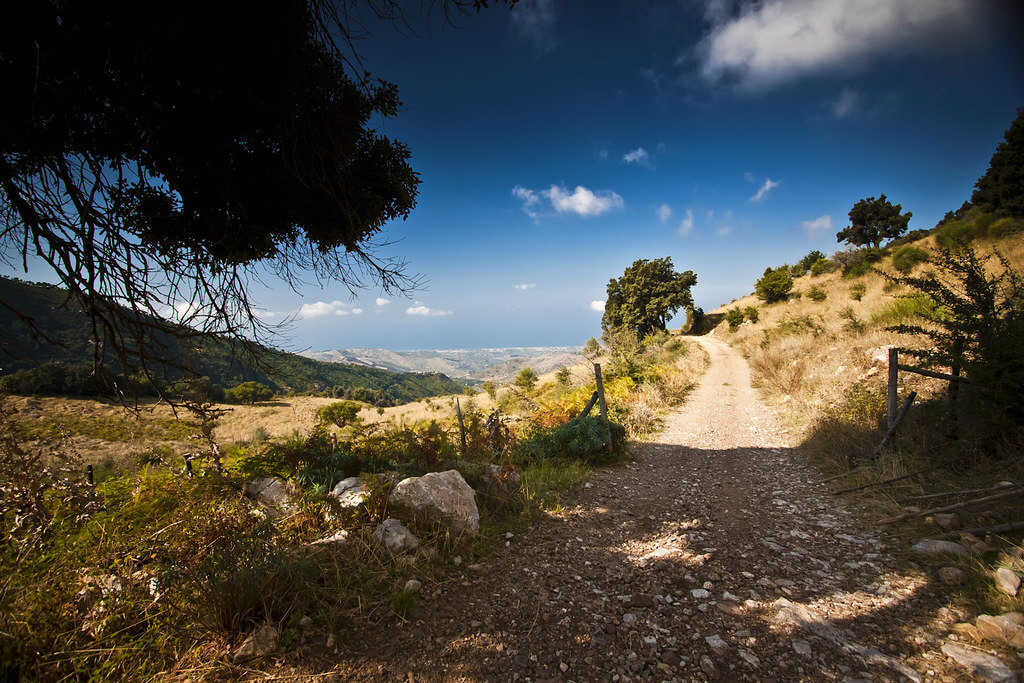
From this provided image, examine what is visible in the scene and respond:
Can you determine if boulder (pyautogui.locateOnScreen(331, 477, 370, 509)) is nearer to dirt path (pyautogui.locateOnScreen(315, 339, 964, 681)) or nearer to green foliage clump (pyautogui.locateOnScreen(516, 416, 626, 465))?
dirt path (pyautogui.locateOnScreen(315, 339, 964, 681))

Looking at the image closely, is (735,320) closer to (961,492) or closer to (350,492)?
(961,492)

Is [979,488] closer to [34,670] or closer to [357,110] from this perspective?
[357,110]

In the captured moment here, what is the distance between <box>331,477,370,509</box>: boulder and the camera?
12.6ft

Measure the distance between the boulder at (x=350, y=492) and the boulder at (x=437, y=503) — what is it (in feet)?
1.09

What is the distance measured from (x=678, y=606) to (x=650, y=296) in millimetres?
35635

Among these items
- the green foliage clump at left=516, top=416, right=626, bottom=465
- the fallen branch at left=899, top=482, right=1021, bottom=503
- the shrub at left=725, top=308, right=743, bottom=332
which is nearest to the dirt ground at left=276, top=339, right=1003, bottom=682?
the fallen branch at left=899, top=482, right=1021, bottom=503

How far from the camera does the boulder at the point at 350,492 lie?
3840 mm

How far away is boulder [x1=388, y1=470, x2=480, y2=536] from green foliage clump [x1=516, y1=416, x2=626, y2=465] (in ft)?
9.50

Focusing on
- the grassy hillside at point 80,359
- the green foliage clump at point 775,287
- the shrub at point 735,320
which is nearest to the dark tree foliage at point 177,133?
the grassy hillside at point 80,359

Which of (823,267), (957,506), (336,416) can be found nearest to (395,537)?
(957,506)

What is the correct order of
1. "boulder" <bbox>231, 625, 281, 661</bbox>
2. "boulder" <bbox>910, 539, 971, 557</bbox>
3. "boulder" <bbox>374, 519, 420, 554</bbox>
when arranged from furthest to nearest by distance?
1. "boulder" <bbox>374, 519, 420, 554</bbox>
2. "boulder" <bbox>910, 539, 971, 557</bbox>
3. "boulder" <bbox>231, 625, 281, 661</bbox>

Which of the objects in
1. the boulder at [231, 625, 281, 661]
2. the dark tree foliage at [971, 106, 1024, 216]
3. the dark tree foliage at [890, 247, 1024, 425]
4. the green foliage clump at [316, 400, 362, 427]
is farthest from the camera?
the dark tree foliage at [971, 106, 1024, 216]

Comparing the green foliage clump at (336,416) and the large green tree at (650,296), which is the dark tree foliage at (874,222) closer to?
the large green tree at (650,296)

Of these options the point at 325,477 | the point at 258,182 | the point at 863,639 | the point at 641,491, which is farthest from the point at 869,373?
the point at 258,182
